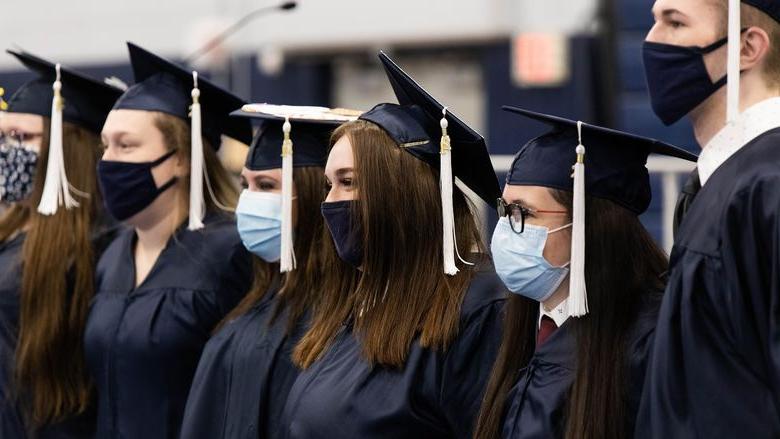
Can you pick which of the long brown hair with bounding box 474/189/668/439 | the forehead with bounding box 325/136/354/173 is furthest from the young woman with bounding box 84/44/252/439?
the long brown hair with bounding box 474/189/668/439

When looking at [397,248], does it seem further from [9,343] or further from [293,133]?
[9,343]

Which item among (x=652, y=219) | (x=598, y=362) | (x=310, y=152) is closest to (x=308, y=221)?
(x=310, y=152)

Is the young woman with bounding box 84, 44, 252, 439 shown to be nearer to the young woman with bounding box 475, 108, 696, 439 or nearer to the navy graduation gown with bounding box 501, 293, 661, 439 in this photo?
the young woman with bounding box 475, 108, 696, 439

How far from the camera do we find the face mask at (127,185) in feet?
15.0

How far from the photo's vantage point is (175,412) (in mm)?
4543

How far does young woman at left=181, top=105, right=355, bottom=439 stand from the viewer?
13.5 feet

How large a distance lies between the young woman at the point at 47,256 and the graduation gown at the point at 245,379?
2.43 ft

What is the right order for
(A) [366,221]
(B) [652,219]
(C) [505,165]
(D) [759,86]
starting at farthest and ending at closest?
1. (B) [652,219]
2. (C) [505,165]
3. (A) [366,221]
4. (D) [759,86]

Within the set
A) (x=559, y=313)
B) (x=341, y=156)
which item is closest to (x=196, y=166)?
(x=341, y=156)

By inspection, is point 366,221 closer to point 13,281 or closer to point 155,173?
point 155,173

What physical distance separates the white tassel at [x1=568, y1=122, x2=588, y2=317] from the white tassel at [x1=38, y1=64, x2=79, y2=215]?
231cm

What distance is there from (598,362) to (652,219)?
16.1 ft

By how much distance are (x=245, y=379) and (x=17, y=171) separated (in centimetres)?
145

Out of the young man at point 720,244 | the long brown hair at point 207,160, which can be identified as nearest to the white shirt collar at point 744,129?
the young man at point 720,244
